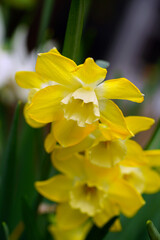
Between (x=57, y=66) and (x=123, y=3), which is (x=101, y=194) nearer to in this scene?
(x=57, y=66)

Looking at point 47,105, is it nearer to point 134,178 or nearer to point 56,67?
point 56,67

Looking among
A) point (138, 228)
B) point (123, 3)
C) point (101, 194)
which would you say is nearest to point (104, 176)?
point (101, 194)

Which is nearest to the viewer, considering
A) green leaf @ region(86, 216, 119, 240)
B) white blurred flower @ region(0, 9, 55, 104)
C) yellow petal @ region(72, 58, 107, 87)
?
yellow petal @ region(72, 58, 107, 87)

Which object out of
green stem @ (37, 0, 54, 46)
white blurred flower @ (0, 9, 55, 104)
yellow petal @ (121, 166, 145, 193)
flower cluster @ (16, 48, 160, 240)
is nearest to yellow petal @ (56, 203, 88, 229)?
flower cluster @ (16, 48, 160, 240)

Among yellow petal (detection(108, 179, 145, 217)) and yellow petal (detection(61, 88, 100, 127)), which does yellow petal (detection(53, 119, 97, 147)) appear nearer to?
yellow petal (detection(61, 88, 100, 127))

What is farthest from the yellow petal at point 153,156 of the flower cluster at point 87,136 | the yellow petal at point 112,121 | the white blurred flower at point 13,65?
the white blurred flower at point 13,65

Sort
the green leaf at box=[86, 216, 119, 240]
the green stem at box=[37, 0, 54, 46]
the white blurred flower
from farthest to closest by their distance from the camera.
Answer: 1. the white blurred flower
2. the green stem at box=[37, 0, 54, 46]
3. the green leaf at box=[86, 216, 119, 240]
